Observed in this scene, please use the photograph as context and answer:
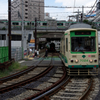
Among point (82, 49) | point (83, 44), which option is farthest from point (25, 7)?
point (82, 49)

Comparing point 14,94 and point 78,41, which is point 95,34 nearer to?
point 78,41

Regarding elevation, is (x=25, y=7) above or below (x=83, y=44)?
above

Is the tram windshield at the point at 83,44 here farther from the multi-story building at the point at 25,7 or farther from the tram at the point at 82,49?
the multi-story building at the point at 25,7

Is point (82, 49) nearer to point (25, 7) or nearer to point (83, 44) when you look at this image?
point (83, 44)

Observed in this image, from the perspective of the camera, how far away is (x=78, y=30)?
9.53 metres

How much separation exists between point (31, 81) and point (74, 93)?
3.22m

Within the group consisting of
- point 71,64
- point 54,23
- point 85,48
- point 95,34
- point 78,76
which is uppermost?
point 54,23

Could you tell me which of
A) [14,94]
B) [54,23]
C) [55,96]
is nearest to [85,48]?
[55,96]

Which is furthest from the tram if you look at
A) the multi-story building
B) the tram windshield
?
the multi-story building

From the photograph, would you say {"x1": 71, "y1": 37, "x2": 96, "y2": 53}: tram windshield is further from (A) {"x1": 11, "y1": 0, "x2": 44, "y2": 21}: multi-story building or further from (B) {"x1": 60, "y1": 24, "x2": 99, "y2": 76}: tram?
(A) {"x1": 11, "y1": 0, "x2": 44, "y2": 21}: multi-story building

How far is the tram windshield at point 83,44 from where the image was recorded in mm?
9477

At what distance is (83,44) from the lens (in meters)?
9.52

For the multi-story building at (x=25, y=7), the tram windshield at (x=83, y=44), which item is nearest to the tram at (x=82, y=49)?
the tram windshield at (x=83, y=44)

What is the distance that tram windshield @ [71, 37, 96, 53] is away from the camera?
9.48m
